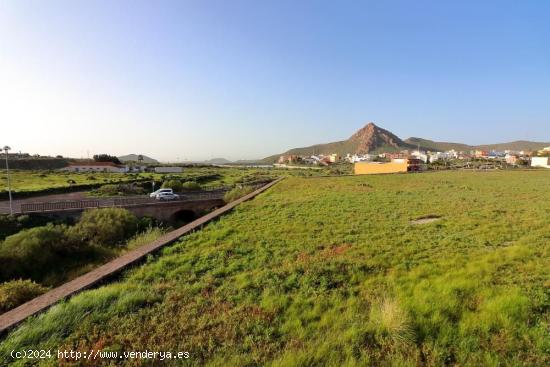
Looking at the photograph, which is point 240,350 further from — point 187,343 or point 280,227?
point 280,227

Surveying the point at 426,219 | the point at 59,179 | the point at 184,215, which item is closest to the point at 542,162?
the point at 426,219

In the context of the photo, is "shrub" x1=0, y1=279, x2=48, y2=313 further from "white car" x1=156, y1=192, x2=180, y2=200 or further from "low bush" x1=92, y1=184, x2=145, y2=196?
"low bush" x1=92, y1=184, x2=145, y2=196

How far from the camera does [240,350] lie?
3396mm

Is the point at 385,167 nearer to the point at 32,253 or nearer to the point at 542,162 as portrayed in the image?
the point at 542,162

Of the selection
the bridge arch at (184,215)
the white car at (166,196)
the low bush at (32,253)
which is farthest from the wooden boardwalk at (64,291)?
the white car at (166,196)

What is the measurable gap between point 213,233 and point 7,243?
36.9 ft

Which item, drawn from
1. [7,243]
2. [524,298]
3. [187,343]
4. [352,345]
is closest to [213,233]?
[187,343]

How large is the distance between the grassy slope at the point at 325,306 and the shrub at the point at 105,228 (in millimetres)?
12727

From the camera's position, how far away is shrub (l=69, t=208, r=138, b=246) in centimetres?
1739

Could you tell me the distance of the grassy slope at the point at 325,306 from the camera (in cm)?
340

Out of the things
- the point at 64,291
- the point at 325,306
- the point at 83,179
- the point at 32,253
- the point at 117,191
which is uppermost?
the point at 83,179

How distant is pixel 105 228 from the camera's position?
1861 centimetres

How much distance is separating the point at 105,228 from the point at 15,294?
14.4 metres

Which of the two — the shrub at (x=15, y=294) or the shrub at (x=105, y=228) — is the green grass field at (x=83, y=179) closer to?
the shrub at (x=105, y=228)
